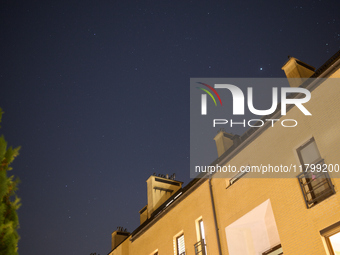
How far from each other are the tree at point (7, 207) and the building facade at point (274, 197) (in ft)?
23.9

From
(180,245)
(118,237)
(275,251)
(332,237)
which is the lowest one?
(332,237)

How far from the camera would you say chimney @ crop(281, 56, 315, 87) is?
41.9ft

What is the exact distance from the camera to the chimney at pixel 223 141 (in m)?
15.3

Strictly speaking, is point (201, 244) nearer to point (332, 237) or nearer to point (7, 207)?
point (332, 237)

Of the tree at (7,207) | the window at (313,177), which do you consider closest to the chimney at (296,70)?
the window at (313,177)

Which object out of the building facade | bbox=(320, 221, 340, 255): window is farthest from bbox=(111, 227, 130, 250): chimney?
bbox=(320, 221, 340, 255): window

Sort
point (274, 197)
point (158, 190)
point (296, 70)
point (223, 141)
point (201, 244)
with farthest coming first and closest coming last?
point (158, 190), point (223, 141), point (201, 244), point (296, 70), point (274, 197)

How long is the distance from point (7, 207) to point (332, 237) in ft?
26.0

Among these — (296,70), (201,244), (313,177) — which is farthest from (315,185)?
(201,244)

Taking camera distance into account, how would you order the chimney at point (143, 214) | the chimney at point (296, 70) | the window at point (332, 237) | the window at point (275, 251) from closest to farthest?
the window at point (332, 237) → the window at point (275, 251) → the chimney at point (296, 70) → the chimney at point (143, 214)

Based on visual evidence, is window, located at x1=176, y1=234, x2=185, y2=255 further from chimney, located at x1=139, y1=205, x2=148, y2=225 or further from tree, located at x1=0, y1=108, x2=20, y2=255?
tree, located at x1=0, y1=108, x2=20, y2=255

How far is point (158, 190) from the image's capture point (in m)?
20.1

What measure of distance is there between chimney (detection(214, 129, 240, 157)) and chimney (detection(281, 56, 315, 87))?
3.68 m

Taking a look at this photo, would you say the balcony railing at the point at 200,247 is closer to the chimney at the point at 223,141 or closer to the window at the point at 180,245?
the window at the point at 180,245
